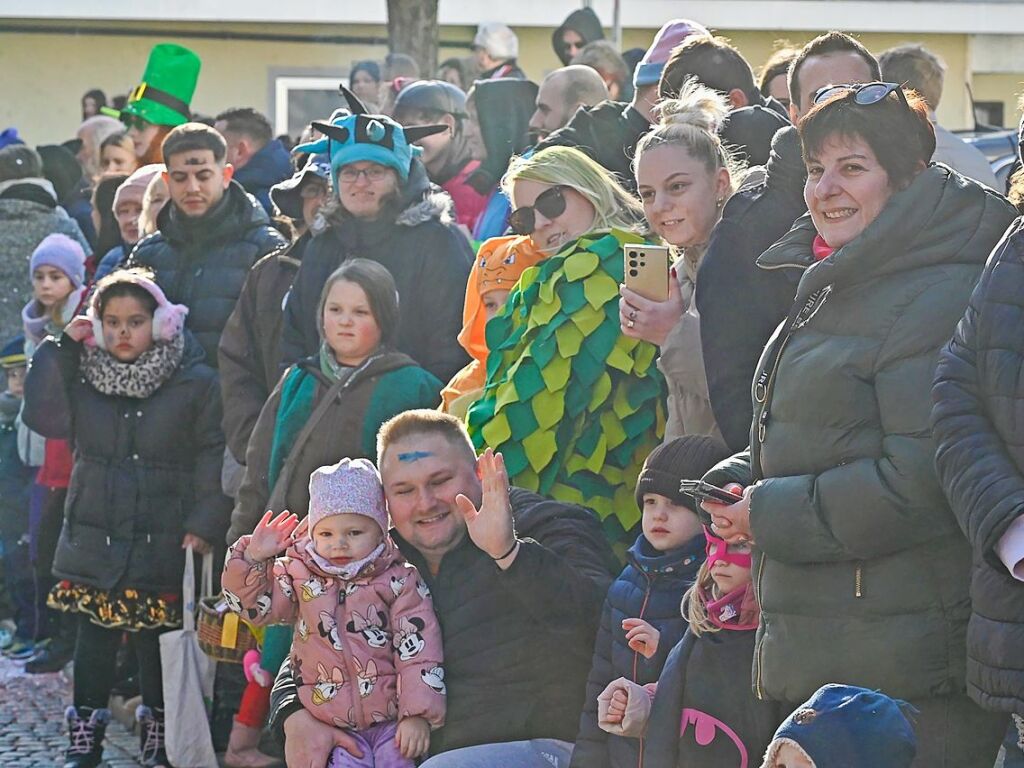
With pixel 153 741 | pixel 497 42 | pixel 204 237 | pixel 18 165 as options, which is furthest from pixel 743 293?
pixel 497 42

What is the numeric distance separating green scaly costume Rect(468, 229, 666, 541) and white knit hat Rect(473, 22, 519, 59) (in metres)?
7.64

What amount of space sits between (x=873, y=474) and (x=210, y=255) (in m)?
4.91

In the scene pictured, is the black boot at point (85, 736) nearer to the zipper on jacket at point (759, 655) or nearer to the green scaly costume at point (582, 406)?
the green scaly costume at point (582, 406)

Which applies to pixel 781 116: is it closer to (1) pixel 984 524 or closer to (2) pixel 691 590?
(2) pixel 691 590

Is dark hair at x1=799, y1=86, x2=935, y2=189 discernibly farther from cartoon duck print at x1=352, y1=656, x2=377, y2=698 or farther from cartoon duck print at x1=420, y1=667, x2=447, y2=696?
cartoon duck print at x1=352, y1=656, x2=377, y2=698

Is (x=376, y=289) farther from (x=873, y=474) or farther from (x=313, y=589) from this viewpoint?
(x=873, y=474)

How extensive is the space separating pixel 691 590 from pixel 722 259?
3.00 feet

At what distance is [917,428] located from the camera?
13.1ft

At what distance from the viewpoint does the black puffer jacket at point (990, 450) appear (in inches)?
142

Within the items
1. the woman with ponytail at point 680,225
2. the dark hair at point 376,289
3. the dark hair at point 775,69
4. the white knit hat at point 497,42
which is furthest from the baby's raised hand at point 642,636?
the white knit hat at point 497,42

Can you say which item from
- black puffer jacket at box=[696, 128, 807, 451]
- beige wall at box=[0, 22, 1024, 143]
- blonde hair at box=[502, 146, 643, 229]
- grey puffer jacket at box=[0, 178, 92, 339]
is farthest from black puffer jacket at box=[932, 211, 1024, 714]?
beige wall at box=[0, 22, 1024, 143]

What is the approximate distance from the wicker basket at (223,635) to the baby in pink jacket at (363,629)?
1.65m

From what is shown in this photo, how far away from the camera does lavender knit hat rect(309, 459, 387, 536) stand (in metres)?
5.44

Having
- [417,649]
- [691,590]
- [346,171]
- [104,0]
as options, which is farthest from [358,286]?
[104,0]
